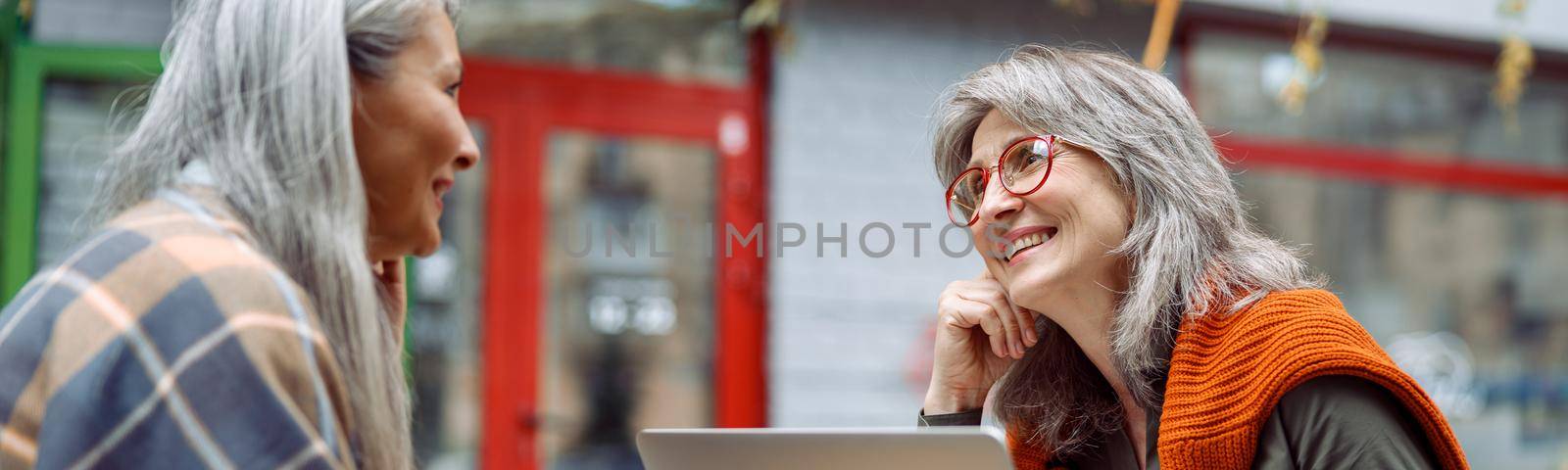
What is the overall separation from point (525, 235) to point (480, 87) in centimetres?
49

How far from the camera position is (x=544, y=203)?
460 centimetres

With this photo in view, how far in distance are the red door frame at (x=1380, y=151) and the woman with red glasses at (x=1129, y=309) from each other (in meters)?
3.39

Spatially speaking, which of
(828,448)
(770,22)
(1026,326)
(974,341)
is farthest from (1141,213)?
(770,22)

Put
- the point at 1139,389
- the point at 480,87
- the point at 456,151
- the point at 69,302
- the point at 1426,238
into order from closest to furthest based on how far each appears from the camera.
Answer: the point at 69,302 < the point at 456,151 < the point at 1139,389 < the point at 480,87 < the point at 1426,238

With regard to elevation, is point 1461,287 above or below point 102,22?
below

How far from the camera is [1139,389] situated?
1942mm

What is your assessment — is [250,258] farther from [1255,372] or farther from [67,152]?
[67,152]

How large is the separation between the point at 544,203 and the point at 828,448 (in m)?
3.17

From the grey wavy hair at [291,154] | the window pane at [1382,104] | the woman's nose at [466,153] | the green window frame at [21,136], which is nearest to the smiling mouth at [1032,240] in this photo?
the woman's nose at [466,153]

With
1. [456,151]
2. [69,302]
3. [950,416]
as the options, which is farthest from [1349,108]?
[69,302]

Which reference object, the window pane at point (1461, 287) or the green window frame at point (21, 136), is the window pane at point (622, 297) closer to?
the green window frame at point (21, 136)

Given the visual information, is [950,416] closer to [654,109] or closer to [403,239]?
[403,239]

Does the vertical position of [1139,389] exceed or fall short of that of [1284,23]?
it falls short

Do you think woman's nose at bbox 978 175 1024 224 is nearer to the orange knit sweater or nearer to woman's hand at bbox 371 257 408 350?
the orange knit sweater
